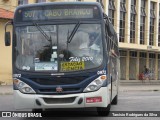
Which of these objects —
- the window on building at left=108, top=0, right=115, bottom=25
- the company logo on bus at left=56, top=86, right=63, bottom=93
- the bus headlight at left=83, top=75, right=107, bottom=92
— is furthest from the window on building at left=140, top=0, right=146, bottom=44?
the company logo on bus at left=56, top=86, right=63, bottom=93

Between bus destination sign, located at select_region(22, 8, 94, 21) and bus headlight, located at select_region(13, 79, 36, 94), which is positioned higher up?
bus destination sign, located at select_region(22, 8, 94, 21)

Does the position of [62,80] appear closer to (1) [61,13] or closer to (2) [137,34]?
(1) [61,13]

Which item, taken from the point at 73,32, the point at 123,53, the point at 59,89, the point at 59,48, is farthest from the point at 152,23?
the point at 59,89

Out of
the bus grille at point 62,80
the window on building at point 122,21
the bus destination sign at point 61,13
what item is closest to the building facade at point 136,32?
the window on building at point 122,21

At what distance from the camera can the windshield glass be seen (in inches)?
448

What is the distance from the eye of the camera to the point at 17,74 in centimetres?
1144

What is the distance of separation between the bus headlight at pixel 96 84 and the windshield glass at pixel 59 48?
0.36 metres

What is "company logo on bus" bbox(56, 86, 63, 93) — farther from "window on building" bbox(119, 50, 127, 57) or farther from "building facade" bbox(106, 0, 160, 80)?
"window on building" bbox(119, 50, 127, 57)

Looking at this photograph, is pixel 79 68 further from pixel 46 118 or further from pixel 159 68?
pixel 159 68

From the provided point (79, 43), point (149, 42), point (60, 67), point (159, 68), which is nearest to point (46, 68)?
point (60, 67)

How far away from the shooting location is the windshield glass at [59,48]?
11375mm

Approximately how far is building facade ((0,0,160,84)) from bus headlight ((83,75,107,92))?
3646 centimetres

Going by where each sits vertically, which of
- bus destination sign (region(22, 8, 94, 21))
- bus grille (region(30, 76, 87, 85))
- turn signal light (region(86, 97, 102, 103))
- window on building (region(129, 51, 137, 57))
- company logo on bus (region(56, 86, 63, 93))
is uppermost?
bus destination sign (region(22, 8, 94, 21))

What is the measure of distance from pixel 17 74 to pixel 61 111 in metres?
3.38
